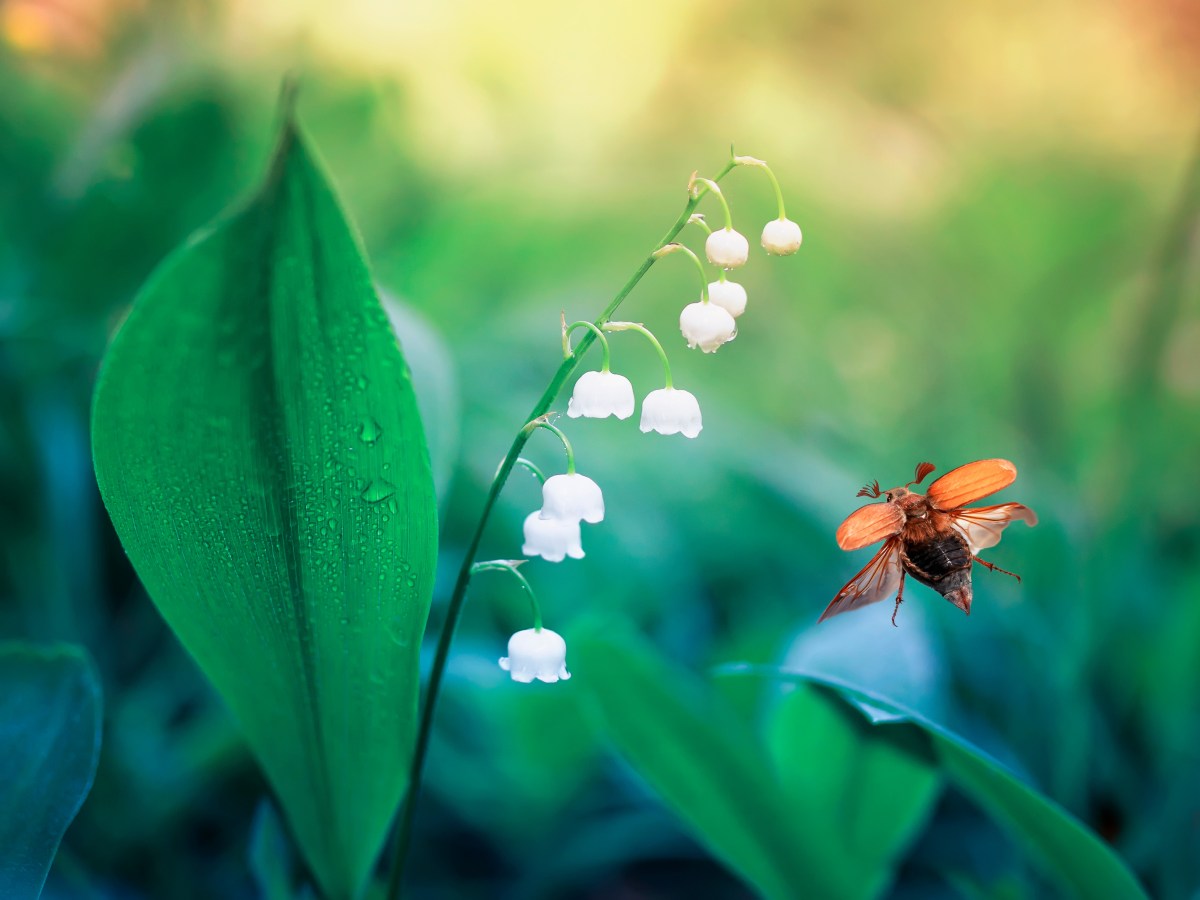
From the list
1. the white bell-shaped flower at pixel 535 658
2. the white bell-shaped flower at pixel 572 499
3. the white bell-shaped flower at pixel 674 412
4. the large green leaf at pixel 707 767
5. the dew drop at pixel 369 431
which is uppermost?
the white bell-shaped flower at pixel 674 412

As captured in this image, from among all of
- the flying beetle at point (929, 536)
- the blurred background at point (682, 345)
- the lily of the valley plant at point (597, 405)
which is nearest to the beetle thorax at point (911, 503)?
the flying beetle at point (929, 536)

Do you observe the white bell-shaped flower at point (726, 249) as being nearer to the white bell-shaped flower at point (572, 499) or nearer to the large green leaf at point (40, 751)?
the white bell-shaped flower at point (572, 499)

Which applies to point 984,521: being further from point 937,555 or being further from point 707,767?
point 707,767

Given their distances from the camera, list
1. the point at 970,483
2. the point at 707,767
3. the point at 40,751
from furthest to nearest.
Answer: the point at 707,767, the point at 40,751, the point at 970,483

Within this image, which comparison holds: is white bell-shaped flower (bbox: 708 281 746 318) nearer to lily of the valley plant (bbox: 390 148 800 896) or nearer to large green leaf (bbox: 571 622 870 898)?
lily of the valley plant (bbox: 390 148 800 896)

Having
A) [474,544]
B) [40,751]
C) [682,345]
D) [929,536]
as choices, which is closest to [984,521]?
[929,536]

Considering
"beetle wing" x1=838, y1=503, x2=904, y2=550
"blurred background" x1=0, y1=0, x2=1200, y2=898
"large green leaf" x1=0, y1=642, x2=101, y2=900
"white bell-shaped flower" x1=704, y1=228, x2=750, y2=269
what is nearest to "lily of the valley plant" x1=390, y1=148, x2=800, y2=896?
"white bell-shaped flower" x1=704, y1=228, x2=750, y2=269
